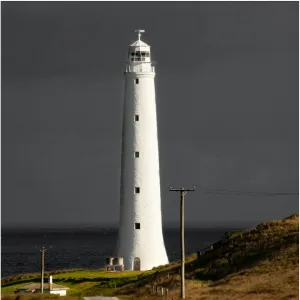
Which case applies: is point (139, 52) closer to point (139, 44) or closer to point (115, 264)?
point (139, 44)

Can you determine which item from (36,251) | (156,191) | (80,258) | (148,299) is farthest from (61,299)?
(36,251)

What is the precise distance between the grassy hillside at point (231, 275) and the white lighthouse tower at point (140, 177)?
2367 millimetres

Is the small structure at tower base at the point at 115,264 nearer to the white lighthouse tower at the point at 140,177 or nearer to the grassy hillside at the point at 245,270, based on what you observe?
the white lighthouse tower at the point at 140,177

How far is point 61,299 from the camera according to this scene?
53219 mm

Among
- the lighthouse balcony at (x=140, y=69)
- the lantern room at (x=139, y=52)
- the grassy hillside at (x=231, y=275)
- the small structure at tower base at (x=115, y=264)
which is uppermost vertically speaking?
the lantern room at (x=139, y=52)

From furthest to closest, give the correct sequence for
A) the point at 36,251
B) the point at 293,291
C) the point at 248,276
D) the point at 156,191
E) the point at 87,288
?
1. the point at 36,251
2. the point at 156,191
3. the point at 87,288
4. the point at 248,276
5. the point at 293,291

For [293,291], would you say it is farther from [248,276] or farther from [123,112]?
[123,112]

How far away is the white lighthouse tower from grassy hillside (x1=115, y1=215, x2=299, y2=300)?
4.77 m

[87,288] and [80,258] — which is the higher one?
[80,258]

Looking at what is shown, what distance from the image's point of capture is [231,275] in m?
61.1

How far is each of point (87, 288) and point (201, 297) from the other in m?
17.4

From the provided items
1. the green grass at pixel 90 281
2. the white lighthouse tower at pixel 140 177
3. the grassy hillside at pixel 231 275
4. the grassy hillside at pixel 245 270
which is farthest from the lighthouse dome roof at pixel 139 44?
the green grass at pixel 90 281

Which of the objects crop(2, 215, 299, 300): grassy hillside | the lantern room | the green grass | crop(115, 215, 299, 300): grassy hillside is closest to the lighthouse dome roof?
the lantern room

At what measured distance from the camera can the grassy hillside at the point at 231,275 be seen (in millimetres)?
54438
